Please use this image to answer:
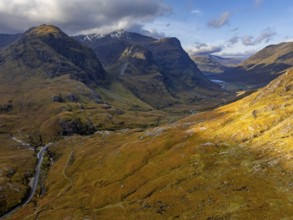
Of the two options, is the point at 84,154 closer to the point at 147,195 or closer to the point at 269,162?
the point at 147,195

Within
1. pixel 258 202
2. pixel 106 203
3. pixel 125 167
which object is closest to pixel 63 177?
pixel 125 167

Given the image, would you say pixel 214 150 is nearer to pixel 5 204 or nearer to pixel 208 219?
pixel 208 219

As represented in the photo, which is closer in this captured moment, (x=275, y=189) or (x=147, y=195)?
(x=275, y=189)

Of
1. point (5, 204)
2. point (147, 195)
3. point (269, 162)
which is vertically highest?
point (269, 162)

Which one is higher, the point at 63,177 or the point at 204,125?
the point at 204,125

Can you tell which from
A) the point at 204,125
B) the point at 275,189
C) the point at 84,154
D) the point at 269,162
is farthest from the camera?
the point at 84,154

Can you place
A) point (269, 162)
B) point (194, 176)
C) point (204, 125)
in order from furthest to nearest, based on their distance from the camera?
point (204, 125), point (194, 176), point (269, 162)
